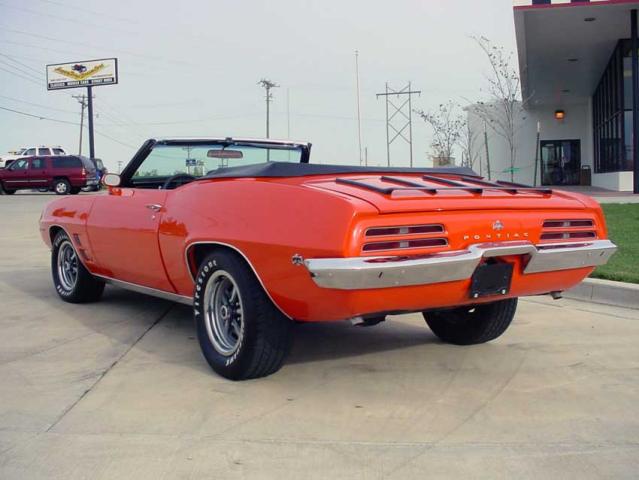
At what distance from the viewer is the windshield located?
5367 mm

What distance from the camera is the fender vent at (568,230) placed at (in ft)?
12.7

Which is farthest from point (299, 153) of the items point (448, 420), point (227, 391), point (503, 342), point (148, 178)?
point (448, 420)

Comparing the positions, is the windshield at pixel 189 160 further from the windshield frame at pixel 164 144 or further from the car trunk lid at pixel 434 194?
the car trunk lid at pixel 434 194

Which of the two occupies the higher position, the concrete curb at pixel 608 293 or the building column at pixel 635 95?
the building column at pixel 635 95

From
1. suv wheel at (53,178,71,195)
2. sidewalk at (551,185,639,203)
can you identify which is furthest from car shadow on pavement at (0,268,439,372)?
suv wheel at (53,178,71,195)

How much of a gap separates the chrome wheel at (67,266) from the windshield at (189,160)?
126 centimetres

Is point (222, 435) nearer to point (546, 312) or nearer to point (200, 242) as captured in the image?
point (200, 242)

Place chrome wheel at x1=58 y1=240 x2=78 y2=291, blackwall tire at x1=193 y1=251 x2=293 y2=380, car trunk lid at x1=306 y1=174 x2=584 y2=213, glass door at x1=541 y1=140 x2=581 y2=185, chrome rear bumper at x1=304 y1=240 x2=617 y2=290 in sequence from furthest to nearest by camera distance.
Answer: glass door at x1=541 y1=140 x2=581 y2=185 < chrome wheel at x1=58 y1=240 x2=78 y2=291 < blackwall tire at x1=193 y1=251 x2=293 y2=380 < car trunk lid at x1=306 y1=174 x2=584 y2=213 < chrome rear bumper at x1=304 y1=240 x2=617 y2=290

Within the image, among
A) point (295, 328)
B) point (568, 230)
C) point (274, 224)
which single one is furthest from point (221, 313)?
point (568, 230)

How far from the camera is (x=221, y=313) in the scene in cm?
414

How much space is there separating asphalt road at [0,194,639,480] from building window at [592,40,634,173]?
18572 millimetres

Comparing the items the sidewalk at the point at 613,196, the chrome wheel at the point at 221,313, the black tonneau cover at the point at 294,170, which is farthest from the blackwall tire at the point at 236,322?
the sidewalk at the point at 613,196

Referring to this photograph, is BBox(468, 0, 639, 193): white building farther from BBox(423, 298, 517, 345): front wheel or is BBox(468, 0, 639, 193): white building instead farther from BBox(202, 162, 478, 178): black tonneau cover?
BBox(202, 162, 478, 178): black tonneau cover

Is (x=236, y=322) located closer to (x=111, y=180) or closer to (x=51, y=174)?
(x=111, y=180)
